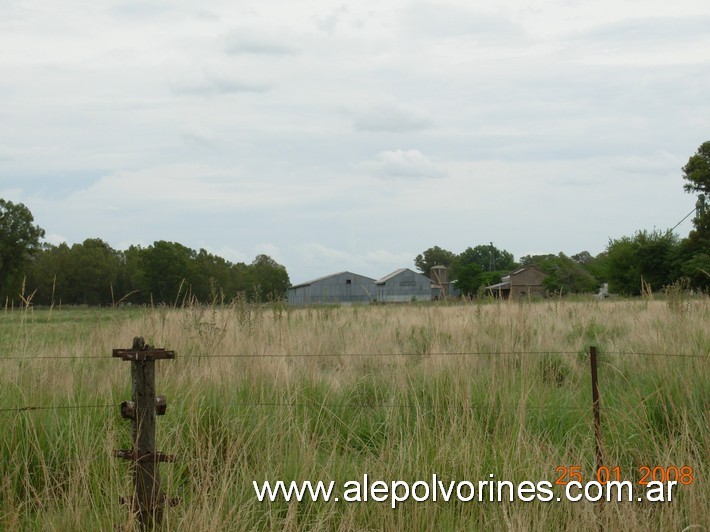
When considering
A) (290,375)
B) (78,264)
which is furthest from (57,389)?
(78,264)

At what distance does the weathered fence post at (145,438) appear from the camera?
3803 millimetres

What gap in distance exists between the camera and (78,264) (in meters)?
67.1

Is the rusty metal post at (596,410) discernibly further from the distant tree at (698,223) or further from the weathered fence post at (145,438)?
the distant tree at (698,223)

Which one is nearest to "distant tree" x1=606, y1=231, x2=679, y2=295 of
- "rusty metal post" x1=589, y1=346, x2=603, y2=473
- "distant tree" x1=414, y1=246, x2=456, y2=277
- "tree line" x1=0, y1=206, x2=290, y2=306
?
"tree line" x1=0, y1=206, x2=290, y2=306

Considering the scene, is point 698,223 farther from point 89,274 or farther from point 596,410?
point 89,274

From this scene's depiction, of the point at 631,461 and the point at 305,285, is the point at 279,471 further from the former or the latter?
the point at 305,285

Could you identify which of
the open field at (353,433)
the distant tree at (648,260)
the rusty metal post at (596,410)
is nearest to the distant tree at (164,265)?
the distant tree at (648,260)
